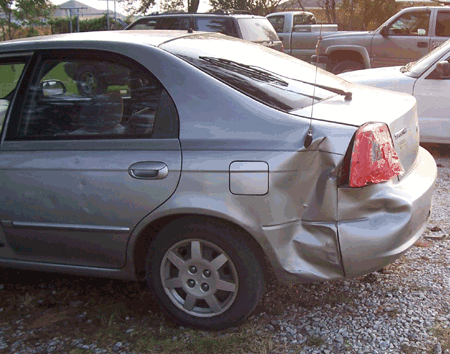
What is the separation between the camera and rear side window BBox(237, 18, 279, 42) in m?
12.2

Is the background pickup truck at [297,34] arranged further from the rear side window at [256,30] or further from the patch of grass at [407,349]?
the patch of grass at [407,349]

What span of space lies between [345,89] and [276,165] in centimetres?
114

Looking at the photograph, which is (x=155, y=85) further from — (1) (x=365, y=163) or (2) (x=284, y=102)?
(1) (x=365, y=163)

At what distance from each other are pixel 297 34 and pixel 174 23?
17.9 ft

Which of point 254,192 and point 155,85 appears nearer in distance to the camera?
point 254,192

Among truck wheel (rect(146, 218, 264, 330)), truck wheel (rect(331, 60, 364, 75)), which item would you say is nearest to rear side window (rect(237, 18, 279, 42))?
truck wheel (rect(331, 60, 364, 75))

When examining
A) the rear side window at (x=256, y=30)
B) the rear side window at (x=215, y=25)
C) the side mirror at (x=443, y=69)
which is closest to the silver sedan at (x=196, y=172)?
the side mirror at (x=443, y=69)

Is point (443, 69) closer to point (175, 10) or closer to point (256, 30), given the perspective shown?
point (256, 30)

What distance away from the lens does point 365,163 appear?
2.90m

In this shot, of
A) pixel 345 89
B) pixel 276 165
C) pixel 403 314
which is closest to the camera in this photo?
pixel 276 165

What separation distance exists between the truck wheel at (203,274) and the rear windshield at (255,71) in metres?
0.74

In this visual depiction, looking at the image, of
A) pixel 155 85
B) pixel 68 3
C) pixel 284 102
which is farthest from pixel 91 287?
pixel 68 3

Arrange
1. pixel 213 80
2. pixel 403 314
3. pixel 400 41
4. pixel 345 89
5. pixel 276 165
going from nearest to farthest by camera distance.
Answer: pixel 276 165
pixel 213 80
pixel 403 314
pixel 345 89
pixel 400 41

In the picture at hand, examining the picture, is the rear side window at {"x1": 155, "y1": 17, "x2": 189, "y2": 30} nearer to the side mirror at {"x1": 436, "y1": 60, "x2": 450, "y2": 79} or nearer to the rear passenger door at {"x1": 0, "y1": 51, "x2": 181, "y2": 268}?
the side mirror at {"x1": 436, "y1": 60, "x2": 450, "y2": 79}
